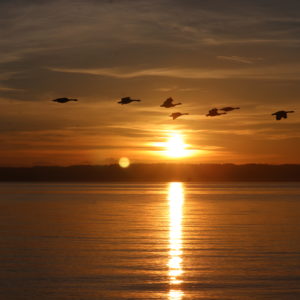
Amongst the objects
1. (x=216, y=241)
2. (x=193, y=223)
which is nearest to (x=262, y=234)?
(x=216, y=241)

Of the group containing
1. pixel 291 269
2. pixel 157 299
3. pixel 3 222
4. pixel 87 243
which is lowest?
pixel 157 299

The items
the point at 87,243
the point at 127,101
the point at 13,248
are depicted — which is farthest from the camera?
the point at 87,243

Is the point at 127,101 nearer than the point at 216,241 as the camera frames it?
Yes

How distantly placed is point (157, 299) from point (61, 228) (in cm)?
4717

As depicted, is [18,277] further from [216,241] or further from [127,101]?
[216,241]

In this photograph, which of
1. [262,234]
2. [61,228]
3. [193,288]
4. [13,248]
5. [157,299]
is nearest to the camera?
[157,299]

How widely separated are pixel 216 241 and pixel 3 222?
40278mm

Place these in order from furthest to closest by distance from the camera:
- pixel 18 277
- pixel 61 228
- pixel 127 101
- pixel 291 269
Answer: pixel 61 228 → pixel 127 101 → pixel 291 269 → pixel 18 277

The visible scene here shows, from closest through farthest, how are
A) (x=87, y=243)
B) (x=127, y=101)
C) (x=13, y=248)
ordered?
(x=127, y=101) → (x=13, y=248) → (x=87, y=243)

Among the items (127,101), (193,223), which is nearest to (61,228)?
(193,223)

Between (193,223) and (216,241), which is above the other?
(193,223)

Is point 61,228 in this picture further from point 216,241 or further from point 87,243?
point 216,241

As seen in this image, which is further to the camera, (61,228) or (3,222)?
(3,222)

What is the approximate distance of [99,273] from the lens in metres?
46.2
